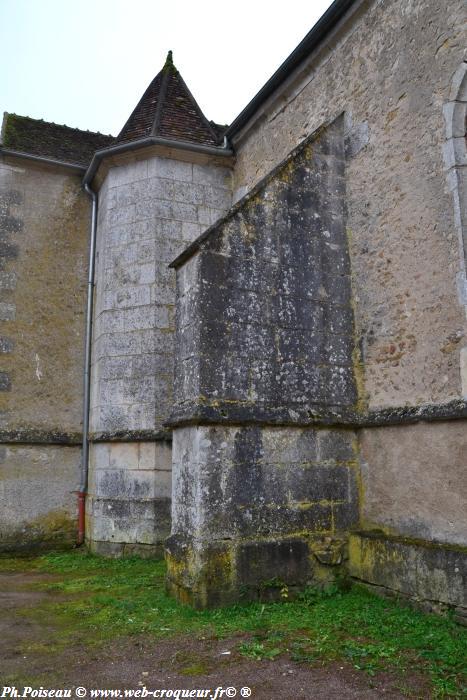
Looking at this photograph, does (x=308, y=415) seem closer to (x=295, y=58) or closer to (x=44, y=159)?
(x=295, y=58)

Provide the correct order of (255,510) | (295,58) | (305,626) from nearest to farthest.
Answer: (305,626), (255,510), (295,58)

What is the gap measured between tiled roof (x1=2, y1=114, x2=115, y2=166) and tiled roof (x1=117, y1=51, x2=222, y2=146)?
0.96m

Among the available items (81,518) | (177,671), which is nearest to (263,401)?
(177,671)

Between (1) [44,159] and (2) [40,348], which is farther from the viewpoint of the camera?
(1) [44,159]

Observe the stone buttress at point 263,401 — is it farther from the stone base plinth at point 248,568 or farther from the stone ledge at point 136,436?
the stone ledge at point 136,436

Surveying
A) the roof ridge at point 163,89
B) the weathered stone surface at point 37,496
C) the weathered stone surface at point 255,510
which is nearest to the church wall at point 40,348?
the weathered stone surface at point 37,496

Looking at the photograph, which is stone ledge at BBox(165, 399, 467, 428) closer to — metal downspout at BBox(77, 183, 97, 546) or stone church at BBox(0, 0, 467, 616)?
stone church at BBox(0, 0, 467, 616)

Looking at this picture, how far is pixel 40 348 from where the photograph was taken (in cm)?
799

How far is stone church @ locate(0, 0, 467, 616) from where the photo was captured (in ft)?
14.6

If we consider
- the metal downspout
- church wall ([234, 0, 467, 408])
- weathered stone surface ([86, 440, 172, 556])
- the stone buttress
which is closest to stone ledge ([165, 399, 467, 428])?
the stone buttress

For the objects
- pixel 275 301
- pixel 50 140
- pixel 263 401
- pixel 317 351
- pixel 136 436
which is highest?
pixel 50 140

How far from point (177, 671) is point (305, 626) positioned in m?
1.10

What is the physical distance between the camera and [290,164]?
5469 millimetres

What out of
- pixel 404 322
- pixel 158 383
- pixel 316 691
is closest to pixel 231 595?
pixel 316 691
